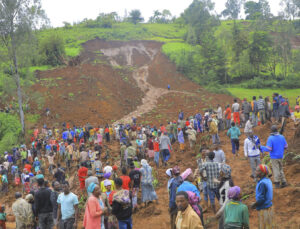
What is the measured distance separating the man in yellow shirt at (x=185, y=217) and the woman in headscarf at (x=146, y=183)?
13.9ft

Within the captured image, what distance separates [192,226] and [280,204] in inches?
159

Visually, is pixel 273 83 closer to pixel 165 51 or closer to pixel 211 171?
pixel 165 51

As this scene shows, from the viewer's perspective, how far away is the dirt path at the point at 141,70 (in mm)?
31661

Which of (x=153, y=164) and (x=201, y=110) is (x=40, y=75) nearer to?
(x=201, y=110)

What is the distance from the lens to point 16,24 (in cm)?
2402

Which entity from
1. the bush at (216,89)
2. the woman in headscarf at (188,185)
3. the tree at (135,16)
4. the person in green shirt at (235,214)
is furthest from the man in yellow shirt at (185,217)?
the tree at (135,16)

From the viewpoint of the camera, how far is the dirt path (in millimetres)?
31661

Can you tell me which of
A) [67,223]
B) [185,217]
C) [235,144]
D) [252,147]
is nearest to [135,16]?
[235,144]

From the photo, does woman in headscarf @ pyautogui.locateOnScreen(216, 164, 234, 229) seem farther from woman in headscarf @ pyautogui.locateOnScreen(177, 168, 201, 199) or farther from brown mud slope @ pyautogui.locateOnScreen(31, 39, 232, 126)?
brown mud slope @ pyautogui.locateOnScreen(31, 39, 232, 126)

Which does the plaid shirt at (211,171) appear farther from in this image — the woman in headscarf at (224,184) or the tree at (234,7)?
the tree at (234,7)

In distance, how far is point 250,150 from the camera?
7824 mm

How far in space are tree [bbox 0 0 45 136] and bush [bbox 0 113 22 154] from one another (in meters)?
0.59

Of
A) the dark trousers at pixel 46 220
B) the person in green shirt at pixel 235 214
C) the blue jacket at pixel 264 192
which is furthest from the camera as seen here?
the dark trousers at pixel 46 220

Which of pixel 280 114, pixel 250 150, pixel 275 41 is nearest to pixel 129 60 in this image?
pixel 275 41
